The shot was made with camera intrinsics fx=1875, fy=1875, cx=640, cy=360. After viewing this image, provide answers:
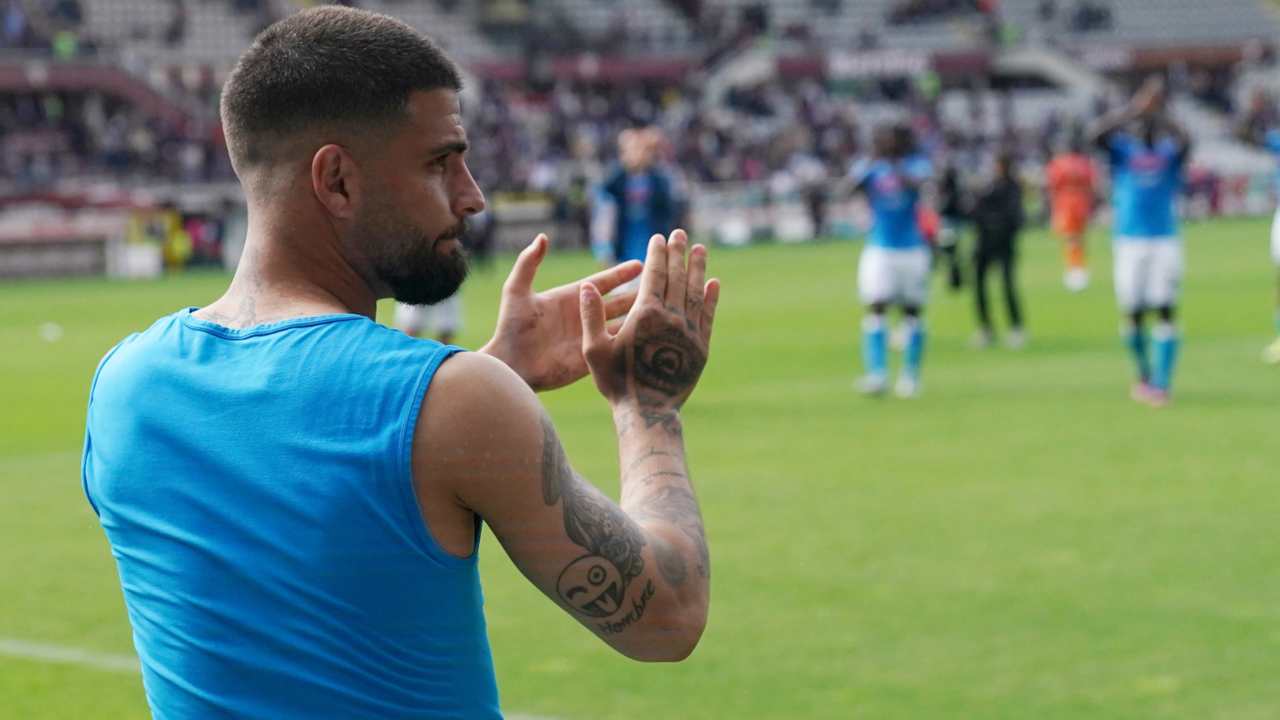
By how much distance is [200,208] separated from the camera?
42.6 metres

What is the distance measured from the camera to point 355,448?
2.35m

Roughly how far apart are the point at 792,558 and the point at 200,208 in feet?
116

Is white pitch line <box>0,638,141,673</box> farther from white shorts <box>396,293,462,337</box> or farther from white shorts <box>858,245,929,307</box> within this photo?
white shorts <box>858,245,929,307</box>

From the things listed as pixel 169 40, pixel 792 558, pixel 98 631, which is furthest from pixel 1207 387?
pixel 169 40

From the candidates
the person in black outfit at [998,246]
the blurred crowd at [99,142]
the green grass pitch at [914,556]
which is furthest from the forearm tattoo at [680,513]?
A: the blurred crowd at [99,142]

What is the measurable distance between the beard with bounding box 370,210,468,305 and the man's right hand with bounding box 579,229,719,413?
0.79 ft

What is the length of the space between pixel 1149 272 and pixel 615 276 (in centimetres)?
1274

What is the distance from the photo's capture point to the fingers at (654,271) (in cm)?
277

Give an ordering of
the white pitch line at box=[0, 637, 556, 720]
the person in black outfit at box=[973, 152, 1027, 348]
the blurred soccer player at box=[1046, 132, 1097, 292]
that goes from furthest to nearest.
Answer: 1. the blurred soccer player at box=[1046, 132, 1097, 292]
2. the person in black outfit at box=[973, 152, 1027, 348]
3. the white pitch line at box=[0, 637, 556, 720]

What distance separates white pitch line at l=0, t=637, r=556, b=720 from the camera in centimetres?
733

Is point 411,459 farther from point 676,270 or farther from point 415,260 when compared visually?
point 676,270

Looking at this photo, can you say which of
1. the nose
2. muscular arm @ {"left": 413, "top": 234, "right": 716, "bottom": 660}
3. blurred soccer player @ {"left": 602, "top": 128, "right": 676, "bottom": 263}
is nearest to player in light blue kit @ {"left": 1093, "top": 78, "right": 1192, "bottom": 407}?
blurred soccer player @ {"left": 602, "top": 128, "right": 676, "bottom": 263}

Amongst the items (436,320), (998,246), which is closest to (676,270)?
(436,320)

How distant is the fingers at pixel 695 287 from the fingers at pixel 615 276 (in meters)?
0.22
